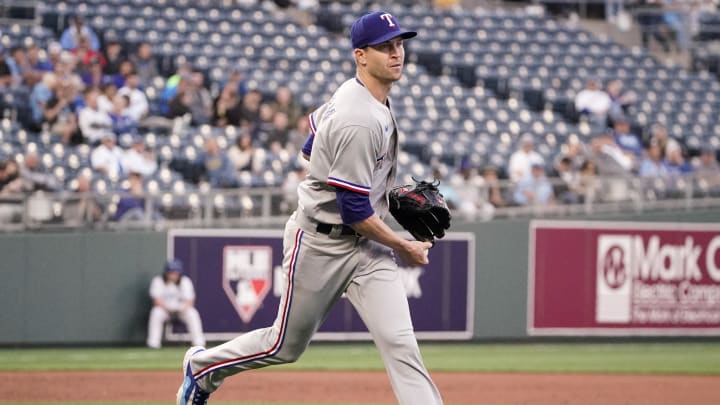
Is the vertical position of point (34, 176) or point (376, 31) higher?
point (376, 31)

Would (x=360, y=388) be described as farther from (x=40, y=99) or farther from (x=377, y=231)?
(x=40, y=99)

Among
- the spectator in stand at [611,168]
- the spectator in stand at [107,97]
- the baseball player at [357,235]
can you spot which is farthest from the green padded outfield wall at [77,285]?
the baseball player at [357,235]

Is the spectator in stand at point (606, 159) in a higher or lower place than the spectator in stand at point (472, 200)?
higher

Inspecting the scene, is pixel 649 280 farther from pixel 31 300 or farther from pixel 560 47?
pixel 31 300

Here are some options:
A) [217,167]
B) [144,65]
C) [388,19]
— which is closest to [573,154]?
[217,167]

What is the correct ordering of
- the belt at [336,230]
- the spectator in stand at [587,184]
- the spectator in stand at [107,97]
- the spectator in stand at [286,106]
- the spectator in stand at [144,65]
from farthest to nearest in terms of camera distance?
the spectator in stand at [144,65]
the spectator in stand at [286,106]
the spectator in stand at [587,184]
the spectator in stand at [107,97]
the belt at [336,230]

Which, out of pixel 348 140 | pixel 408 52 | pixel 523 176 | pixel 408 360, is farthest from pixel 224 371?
pixel 408 52

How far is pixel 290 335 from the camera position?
5508 mm

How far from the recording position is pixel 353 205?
5.13 metres

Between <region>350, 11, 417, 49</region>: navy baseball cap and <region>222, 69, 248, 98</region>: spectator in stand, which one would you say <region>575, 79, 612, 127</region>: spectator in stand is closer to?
<region>222, 69, 248, 98</region>: spectator in stand

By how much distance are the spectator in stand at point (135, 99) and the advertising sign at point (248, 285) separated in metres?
1.89

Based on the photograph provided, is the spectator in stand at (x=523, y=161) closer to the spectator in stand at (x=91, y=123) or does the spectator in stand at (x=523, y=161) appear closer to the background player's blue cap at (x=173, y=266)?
the background player's blue cap at (x=173, y=266)

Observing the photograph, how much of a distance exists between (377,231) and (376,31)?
866mm

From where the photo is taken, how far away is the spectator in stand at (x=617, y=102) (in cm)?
1753
